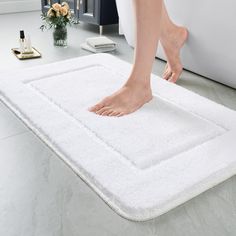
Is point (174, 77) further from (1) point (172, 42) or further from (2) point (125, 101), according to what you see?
(2) point (125, 101)

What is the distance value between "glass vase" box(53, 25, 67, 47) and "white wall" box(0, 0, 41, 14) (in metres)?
1.14

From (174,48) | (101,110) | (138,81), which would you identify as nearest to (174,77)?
(174,48)

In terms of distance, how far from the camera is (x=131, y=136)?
1.29m

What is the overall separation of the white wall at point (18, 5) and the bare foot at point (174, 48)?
189 cm

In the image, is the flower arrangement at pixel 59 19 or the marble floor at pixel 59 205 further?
the flower arrangement at pixel 59 19

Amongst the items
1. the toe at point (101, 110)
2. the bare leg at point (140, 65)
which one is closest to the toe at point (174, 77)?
the bare leg at point (140, 65)

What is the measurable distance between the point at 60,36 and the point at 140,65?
3.24ft

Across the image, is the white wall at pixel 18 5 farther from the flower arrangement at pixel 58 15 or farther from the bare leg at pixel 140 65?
the bare leg at pixel 140 65

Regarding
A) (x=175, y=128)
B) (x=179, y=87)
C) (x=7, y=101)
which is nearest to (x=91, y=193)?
(x=175, y=128)

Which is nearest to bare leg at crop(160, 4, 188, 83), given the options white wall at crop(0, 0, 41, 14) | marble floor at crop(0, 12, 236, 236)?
marble floor at crop(0, 12, 236, 236)

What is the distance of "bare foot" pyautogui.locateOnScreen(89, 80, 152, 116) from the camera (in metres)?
1.43

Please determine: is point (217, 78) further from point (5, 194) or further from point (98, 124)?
point (5, 194)

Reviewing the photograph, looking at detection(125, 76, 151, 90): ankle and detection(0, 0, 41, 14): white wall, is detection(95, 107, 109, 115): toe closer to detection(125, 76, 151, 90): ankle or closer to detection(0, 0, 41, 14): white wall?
detection(125, 76, 151, 90): ankle

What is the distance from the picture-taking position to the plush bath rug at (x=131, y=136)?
104 cm
